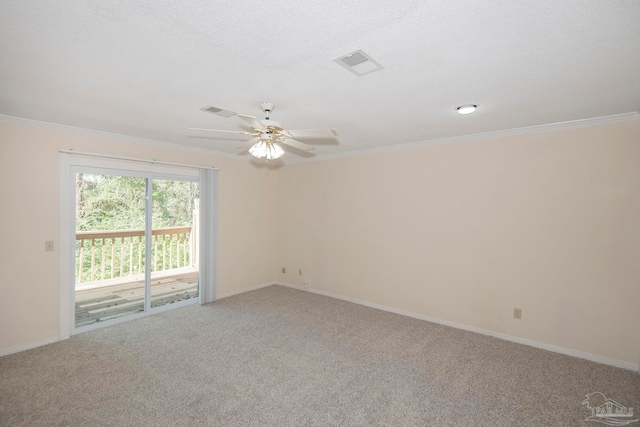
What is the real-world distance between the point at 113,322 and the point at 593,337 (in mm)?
5633

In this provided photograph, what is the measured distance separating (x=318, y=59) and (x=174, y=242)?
4.24 meters

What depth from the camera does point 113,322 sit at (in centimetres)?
398

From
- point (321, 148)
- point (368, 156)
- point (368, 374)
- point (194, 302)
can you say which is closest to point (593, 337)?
point (368, 374)

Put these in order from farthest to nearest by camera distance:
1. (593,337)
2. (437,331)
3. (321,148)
Answer: (321,148) < (437,331) < (593,337)

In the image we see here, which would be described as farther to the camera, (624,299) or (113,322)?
(113,322)

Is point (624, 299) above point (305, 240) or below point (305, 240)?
below

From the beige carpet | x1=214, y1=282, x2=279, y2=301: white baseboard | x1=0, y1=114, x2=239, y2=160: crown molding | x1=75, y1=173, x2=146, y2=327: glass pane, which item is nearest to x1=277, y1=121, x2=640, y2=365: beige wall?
the beige carpet

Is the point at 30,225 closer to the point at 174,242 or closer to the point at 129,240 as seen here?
the point at 129,240

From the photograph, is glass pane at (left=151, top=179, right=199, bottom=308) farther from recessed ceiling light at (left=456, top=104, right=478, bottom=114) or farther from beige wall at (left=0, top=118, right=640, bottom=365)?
recessed ceiling light at (left=456, top=104, right=478, bottom=114)

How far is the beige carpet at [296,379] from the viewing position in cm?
229

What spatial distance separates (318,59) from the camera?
6.23 ft

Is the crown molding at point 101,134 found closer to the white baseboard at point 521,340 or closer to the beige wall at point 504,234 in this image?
the beige wall at point 504,234

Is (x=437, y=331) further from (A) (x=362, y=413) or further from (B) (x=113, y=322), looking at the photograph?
(B) (x=113, y=322)
